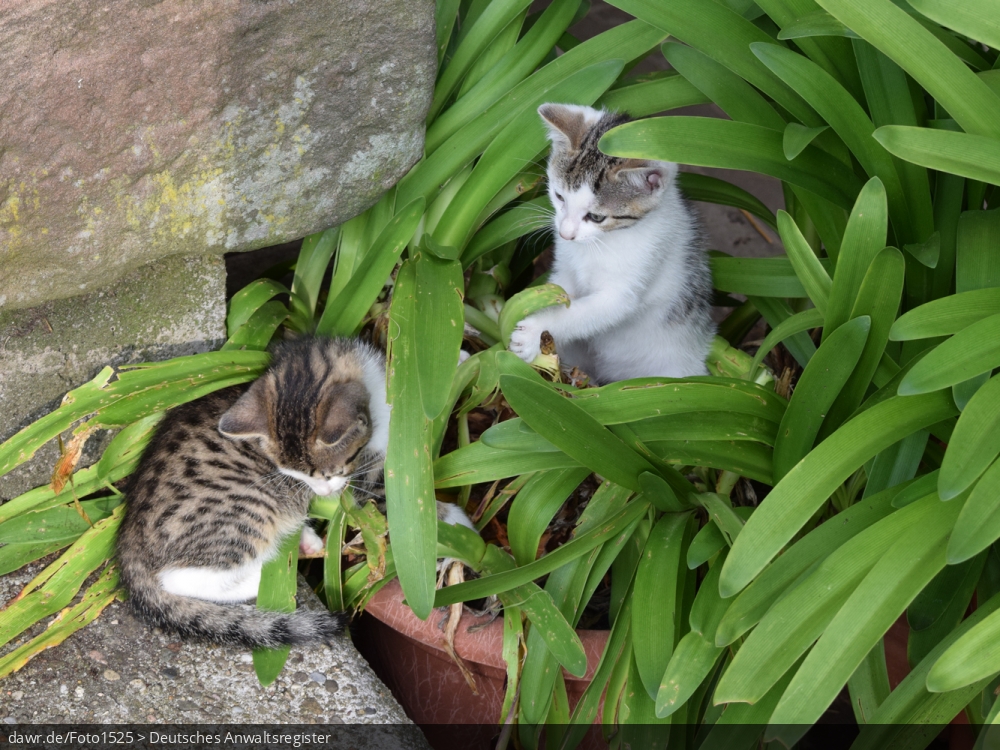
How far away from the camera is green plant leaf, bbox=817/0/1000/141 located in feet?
4.48

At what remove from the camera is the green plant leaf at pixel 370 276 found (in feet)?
6.04

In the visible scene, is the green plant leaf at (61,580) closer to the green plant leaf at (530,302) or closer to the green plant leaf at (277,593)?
the green plant leaf at (277,593)

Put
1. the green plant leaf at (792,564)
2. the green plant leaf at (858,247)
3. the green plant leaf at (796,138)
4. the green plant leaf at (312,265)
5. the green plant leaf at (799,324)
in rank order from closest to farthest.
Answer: the green plant leaf at (792,564) → the green plant leaf at (858,247) → the green plant leaf at (796,138) → the green plant leaf at (799,324) → the green plant leaf at (312,265)

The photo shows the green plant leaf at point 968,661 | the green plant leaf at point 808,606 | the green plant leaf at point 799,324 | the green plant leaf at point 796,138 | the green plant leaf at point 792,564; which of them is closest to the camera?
the green plant leaf at point 968,661

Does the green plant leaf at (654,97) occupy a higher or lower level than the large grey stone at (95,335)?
higher

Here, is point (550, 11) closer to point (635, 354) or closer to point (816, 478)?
point (635, 354)

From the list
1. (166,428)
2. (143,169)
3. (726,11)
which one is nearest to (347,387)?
(166,428)

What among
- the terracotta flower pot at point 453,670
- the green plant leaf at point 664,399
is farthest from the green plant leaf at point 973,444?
the terracotta flower pot at point 453,670

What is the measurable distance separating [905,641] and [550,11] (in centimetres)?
172

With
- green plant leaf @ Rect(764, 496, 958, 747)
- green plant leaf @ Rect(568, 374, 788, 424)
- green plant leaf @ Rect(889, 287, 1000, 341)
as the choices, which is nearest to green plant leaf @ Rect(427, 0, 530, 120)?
green plant leaf @ Rect(568, 374, 788, 424)

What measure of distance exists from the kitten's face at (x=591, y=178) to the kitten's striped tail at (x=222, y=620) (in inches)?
41.9

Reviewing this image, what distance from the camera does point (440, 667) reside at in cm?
194

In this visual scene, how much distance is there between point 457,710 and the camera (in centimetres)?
197

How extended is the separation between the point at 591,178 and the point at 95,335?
1197 mm
